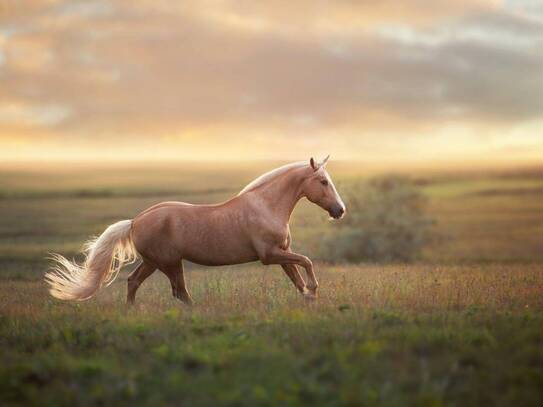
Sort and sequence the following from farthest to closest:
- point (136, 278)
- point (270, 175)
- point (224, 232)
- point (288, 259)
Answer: point (136, 278) < point (270, 175) < point (224, 232) < point (288, 259)

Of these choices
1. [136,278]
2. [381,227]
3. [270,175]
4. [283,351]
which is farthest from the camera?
[381,227]

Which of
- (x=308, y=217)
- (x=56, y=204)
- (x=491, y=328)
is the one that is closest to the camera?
(x=491, y=328)

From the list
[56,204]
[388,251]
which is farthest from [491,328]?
[56,204]

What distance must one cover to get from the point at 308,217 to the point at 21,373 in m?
22.2

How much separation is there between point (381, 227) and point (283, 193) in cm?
1469

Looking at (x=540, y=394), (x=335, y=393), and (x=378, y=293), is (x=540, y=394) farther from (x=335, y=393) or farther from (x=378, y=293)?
(x=378, y=293)

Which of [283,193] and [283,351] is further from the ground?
[283,193]

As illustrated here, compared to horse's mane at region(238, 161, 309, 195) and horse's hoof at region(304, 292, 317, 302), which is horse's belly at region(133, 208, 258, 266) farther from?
horse's hoof at region(304, 292, 317, 302)

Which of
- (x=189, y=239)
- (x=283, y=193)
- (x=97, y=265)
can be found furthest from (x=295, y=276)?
(x=97, y=265)

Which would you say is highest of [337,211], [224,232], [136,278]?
[337,211]

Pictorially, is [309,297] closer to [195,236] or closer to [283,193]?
[283,193]

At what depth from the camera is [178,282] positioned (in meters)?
11.0

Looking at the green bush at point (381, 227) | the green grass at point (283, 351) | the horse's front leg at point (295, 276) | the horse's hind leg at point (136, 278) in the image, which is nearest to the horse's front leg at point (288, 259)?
the horse's front leg at point (295, 276)

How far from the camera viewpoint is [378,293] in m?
11.2
